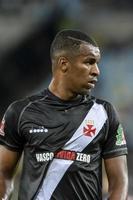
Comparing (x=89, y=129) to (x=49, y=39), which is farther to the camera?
(x=49, y=39)

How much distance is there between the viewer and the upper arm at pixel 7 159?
4297 mm

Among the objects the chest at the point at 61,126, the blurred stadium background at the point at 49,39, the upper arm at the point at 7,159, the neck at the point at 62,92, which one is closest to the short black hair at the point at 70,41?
the neck at the point at 62,92

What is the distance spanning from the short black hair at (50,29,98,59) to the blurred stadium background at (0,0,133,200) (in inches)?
167

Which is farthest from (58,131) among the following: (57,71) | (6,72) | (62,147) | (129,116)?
(6,72)

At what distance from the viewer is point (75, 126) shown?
4172 millimetres

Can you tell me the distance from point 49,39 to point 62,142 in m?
5.05

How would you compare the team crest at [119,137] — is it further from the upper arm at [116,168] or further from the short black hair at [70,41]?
the short black hair at [70,41]

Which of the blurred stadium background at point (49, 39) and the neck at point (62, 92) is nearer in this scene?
the neck at point (62, 92)

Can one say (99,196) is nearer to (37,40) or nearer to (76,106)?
(76,106)

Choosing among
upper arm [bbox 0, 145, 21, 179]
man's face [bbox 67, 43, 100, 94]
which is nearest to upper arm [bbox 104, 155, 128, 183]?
man's face [bbox 67, 43, 100, 94]

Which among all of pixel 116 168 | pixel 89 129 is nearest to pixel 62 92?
pixel 89 129

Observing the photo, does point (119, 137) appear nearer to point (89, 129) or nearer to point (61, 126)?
point (89, 129)

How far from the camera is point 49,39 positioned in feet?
29.8

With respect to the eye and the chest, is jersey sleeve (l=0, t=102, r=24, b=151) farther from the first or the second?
the eye
